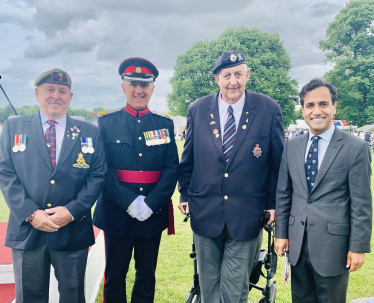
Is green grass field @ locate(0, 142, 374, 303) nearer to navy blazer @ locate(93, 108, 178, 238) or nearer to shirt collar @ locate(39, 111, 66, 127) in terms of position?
navy blazer @ locate(93, 108, 178, 238)

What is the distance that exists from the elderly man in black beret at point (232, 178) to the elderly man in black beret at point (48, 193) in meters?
0.94

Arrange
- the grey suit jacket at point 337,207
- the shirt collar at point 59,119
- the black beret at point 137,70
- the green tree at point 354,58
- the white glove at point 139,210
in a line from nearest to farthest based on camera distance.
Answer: the grey suit jacket at point 337,207, the shirt collar at point 59,119, the white glove at point 139,210, the black beret at point 137,70, the green tree at point 354,58

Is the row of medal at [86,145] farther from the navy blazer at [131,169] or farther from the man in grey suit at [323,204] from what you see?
the man in grey suit at [323,204]

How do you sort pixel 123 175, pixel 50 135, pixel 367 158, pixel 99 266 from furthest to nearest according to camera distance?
pixel 99 266 → pixel 123 175 → pixel 50 135 → pixel 367 158

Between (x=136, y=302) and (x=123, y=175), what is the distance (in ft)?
3.93

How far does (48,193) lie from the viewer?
232 centimetres

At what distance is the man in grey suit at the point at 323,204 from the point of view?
204cm

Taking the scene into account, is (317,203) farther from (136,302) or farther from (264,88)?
(264,88)

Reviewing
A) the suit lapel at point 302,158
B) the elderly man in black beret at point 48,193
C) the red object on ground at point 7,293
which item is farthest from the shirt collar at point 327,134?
the red object on ground at point 7,293

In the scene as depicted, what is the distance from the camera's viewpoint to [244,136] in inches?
96.1

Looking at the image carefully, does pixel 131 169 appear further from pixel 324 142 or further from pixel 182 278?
pixel 182 278

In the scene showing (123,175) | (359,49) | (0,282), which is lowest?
(0,282)

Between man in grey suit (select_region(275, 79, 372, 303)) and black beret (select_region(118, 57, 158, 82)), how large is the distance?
4.55 feet

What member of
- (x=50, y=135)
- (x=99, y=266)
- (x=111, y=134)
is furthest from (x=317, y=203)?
(x=99, y=266)
